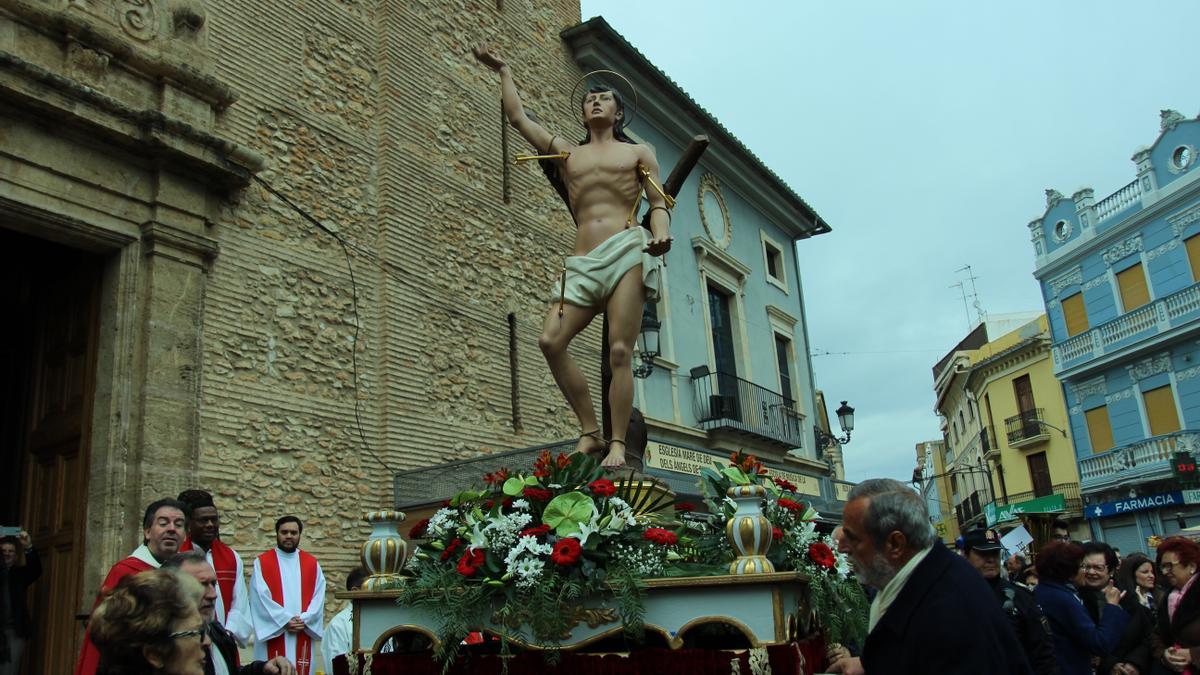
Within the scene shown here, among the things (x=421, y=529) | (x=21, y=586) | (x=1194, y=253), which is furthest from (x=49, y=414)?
(x=1194, y=253)

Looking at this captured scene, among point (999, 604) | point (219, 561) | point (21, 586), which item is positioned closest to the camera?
point (999, 604)

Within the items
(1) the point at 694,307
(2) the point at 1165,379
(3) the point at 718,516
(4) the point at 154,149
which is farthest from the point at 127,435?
(2) the point at 1165,379

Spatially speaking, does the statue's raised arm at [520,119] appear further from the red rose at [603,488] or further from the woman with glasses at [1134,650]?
the woman with glasses at [1134,650]

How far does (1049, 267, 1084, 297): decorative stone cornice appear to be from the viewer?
91.9ft

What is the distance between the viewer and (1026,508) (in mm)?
29516

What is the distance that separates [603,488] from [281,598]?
360 cm

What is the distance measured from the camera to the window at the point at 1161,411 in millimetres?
24859

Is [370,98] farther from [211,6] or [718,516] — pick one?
[718,516]

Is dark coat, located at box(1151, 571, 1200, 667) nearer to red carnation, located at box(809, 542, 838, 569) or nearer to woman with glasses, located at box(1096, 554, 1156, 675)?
woman with glasses, located at box(1096, 554, 1156, 675)

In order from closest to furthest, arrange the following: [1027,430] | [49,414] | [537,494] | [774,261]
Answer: [537,494] < [49,414] < [774,261] < [1027,430]

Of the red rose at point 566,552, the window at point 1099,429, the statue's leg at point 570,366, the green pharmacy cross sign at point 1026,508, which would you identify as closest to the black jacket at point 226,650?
the red rose at point 566,552

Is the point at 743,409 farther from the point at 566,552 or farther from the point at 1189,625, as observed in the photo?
the point at 566,552

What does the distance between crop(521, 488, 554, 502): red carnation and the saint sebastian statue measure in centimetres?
70

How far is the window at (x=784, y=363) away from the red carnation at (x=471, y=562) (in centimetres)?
1652
